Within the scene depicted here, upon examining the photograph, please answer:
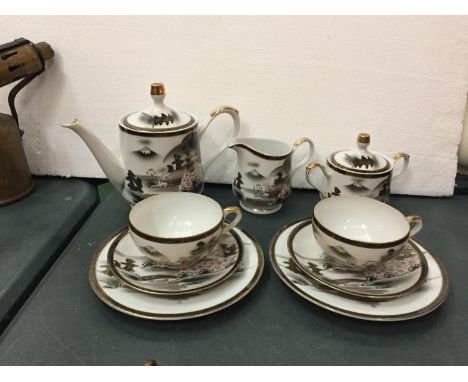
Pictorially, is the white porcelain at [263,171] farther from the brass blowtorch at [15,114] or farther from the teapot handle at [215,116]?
the brass blowtorch at [15,114]

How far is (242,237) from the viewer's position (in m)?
0.62

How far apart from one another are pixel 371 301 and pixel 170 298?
0.24 m

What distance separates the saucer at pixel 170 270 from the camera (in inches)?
20.2

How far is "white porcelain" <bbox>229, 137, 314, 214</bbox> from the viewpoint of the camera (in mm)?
681

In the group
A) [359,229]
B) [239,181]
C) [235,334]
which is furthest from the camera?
[239,181]

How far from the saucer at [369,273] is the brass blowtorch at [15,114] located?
50 cm

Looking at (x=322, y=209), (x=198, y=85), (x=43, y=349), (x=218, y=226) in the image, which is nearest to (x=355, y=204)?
(x=322, y=209)

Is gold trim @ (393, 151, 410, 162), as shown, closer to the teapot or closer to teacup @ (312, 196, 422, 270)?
teacup @ (312, 196, 422, 270)

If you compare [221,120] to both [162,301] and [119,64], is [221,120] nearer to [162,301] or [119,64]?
[119,64]

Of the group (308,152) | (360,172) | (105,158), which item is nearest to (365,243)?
(360,172)

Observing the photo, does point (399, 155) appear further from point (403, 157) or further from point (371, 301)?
point (371, 301)

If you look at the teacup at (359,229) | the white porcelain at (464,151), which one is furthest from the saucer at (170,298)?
the white porcelain at (464,151)
